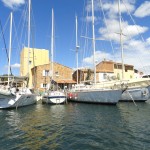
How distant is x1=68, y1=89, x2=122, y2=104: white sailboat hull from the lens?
29.1 meters

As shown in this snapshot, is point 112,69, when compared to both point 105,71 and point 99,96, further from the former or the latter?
point 99,96

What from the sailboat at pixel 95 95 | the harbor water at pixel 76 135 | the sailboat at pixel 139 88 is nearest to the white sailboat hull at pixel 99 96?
the sailboat at pixel 95 95

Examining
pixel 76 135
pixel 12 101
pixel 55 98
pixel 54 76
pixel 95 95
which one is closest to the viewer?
pixel 76 135

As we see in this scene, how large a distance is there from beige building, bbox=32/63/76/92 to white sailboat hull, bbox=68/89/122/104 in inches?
700

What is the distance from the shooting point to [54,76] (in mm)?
50906

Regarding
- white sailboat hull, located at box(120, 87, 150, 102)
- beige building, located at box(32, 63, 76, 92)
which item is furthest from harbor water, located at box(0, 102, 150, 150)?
beige building, located at box(32, 63, 76, 92)

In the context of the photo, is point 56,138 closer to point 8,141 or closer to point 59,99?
point 8,141

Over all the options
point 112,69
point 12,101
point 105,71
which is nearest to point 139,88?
point 12,101

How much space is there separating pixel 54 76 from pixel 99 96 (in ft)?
72.8

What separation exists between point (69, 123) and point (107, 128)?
3432 mm

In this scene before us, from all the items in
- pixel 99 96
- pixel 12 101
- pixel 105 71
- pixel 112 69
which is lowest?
pixel 12 101

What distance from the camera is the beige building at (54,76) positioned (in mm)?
51125

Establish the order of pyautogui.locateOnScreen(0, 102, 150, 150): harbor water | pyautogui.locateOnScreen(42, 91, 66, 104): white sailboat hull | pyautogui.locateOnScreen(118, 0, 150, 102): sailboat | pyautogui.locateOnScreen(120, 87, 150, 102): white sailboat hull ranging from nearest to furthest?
pyautogui.locateOnScreen(0, 102, 150, 150): harbor water → pyautogui.locateOnScreen(42, 91, 66, 104): white sailboat hull → pyautogui.locateOnScreen(118, 0, 150, 102): sailboat → pyautogui.locateOnScreen(120, 87, 150, 102): white sailboat hull

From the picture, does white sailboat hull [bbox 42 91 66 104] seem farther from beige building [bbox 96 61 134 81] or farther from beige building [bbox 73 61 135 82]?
beige building [bbox 96 61 134 81]
